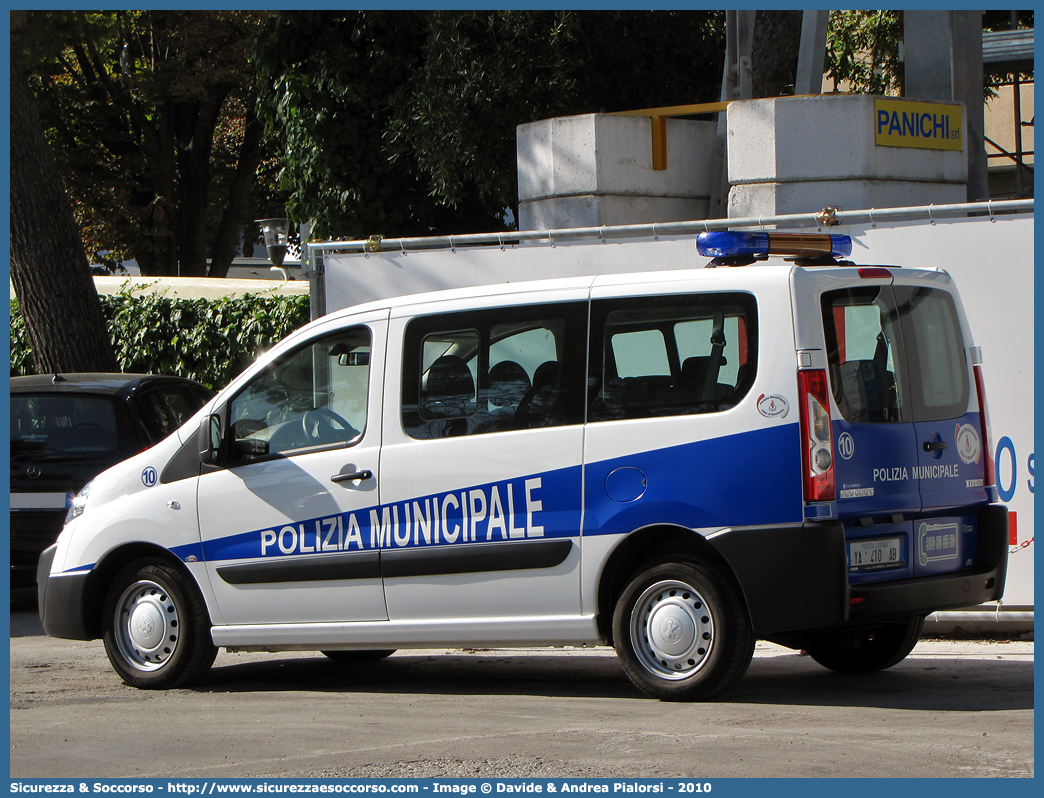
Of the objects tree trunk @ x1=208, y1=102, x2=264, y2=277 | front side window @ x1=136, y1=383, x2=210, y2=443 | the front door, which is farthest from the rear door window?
tree trunk @ x1=208, y1=102, x2=264, y2=277

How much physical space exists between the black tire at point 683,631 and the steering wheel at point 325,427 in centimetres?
163

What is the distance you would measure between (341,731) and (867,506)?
2.49m

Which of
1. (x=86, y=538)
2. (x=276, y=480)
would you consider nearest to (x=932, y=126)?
(x=276, y=480)

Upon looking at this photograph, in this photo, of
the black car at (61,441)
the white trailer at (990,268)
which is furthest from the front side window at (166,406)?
the white trailer at (990,268)

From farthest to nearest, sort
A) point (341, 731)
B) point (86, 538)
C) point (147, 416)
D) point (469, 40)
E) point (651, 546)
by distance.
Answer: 1. point (469, 40)
2. point (147, 416)
3. point (86, 538)
4. point (651, 546)
5. point (341, 731)

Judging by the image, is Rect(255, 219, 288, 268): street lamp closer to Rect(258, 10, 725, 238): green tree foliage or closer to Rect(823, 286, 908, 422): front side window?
Rect(258, 10, 725, 238): green tree foliage

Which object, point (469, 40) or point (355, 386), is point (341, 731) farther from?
point (469, 40)

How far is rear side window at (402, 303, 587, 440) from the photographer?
616 centimetres

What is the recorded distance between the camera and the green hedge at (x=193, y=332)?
558 inches

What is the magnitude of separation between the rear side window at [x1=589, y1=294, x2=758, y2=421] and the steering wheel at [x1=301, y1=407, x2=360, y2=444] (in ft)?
4.34

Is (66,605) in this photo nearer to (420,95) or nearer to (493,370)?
(493,370)

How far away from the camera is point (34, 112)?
12.9m

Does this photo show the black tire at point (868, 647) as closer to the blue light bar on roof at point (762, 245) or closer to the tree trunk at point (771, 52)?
the blue light bar on roof at point (762, 245)

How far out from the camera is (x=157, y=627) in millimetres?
6977
